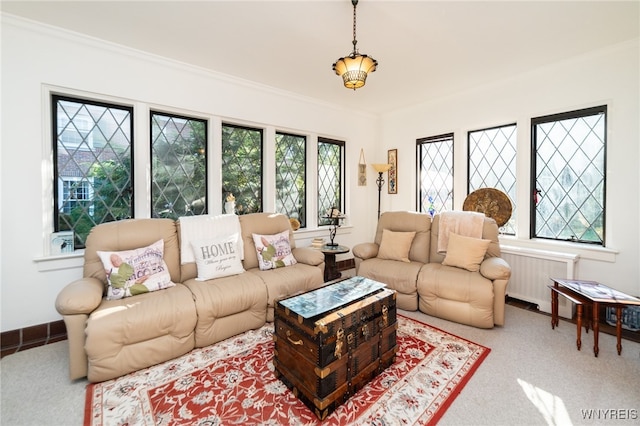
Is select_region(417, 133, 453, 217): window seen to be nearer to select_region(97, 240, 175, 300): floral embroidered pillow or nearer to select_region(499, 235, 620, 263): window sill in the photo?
select_region(499, 235, 620, 263): window sill

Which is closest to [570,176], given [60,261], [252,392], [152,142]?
[252,392]

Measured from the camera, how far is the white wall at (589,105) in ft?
8.95

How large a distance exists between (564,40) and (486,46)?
2.27 feet

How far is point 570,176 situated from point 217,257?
399cm

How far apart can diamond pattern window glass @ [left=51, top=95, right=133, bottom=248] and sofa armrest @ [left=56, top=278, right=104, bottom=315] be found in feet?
3.47

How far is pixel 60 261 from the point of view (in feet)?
8.45

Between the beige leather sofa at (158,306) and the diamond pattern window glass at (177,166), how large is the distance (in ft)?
2.06

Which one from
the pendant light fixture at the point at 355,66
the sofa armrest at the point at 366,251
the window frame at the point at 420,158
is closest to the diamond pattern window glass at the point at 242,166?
the sofa armrest at the point at 366,251

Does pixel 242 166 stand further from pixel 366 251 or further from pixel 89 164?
pixel 366 251

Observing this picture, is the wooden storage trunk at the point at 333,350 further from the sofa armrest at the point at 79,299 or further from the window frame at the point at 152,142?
the window frame at the point at 152,142

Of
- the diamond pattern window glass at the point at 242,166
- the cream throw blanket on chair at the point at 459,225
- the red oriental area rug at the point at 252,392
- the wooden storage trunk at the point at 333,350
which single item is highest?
the diamond pattern window glass at the point at 242,166

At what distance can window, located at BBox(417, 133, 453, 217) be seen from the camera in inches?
172

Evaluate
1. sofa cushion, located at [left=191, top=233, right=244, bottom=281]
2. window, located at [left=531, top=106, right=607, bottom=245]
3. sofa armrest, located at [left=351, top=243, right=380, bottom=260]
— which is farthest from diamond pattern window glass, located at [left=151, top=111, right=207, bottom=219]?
window, located at [left=531, top=106, right=607, bottom=245]

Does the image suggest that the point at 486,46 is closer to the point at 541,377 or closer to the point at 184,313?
the point at 541,377
